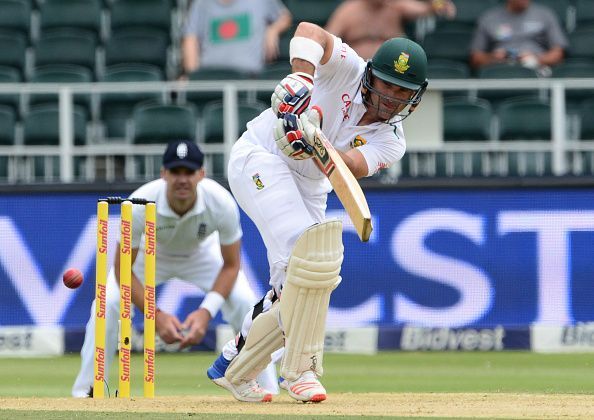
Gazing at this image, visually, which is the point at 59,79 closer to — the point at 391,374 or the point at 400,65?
the point at 391,374

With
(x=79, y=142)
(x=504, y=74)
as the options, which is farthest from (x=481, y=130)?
(x=79, y=142)

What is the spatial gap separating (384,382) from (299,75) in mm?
2705

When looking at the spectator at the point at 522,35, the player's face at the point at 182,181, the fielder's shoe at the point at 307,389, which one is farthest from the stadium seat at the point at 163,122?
the fielder's shoe at the point at 307,389

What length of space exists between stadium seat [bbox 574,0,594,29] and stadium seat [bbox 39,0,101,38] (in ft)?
13.3

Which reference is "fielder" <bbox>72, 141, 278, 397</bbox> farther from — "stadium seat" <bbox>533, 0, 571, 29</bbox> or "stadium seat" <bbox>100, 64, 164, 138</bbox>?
"stadium seat" <bbox>533, 0, 571, 29</bbox>

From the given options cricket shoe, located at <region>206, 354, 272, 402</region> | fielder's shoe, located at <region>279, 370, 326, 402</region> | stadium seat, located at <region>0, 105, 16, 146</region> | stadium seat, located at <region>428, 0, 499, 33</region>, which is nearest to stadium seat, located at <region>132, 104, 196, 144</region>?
stadium seat, located at <region>0, 105, 16, 146</region>

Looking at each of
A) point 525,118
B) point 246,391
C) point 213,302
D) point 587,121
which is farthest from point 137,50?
point 246,391

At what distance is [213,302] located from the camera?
709 cm

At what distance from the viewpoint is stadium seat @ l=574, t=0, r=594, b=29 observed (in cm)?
1141

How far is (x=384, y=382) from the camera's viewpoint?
7.46 meters

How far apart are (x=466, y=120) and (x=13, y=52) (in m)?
3.79

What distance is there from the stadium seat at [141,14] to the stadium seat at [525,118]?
319 centimetres

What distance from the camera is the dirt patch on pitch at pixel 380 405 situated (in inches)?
199

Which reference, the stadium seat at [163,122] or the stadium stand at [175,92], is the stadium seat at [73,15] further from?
the stadium seat at [163,122]
